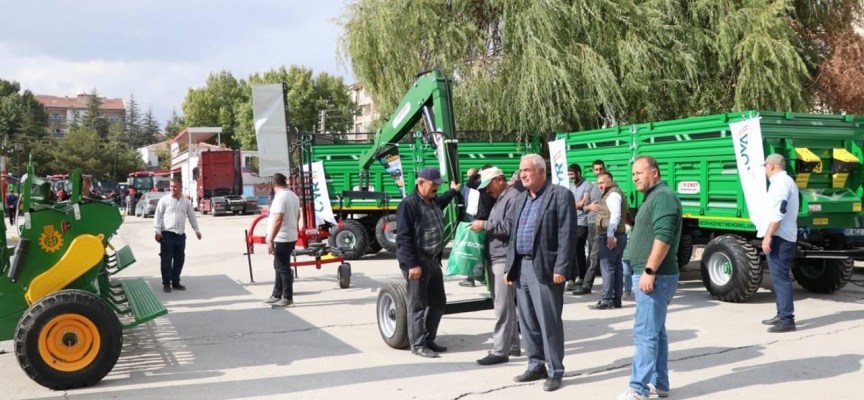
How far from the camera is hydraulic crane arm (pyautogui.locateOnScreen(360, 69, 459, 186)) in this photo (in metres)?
7.37

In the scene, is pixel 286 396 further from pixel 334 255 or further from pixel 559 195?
pixel 334 255

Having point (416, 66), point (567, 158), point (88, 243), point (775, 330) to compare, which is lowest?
A: point (775, 330)

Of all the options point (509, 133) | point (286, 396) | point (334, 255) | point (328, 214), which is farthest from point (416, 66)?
point (286, 396)

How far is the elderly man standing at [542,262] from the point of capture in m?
5.00

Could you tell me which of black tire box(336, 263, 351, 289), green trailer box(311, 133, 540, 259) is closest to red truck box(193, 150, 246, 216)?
green trailer box(311, 133, 540, 259)

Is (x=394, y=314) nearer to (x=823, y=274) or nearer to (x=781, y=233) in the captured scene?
(x=781, y=233)

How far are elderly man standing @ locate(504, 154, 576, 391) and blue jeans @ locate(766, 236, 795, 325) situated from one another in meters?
3.08

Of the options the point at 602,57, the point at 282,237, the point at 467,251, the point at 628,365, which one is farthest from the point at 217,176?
the point at 628,365

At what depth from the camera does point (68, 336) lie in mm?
5242

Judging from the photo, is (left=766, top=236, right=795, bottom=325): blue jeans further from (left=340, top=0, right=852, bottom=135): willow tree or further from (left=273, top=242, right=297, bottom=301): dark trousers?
(left=340, top=0, right=852, bottom=135): willow tree

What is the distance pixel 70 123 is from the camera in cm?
9719

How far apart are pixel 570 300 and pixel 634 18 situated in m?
8.23

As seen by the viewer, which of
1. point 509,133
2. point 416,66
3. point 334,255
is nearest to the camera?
point 334,255

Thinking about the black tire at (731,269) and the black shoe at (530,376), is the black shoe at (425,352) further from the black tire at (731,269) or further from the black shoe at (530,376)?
the black tire at (731,269)
